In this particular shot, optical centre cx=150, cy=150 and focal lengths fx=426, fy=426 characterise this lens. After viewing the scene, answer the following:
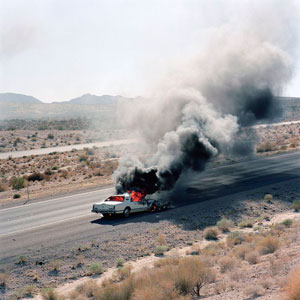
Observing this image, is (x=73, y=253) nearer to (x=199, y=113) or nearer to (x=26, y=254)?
(x=26, y=254)

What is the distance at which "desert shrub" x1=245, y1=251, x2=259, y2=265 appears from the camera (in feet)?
47.1

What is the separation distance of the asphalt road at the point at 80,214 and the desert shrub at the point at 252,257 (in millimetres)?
7458

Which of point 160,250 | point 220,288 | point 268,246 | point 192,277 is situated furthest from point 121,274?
point 268,246

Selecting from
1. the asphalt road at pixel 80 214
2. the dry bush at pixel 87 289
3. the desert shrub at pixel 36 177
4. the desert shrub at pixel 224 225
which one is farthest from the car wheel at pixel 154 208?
the desert shrub at pixel 36 177

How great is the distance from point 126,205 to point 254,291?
13550mm

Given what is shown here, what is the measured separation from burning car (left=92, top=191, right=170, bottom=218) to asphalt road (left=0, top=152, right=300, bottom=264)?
1.66 feet

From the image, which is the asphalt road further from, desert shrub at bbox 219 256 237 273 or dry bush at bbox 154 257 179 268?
desert shrub at bbox 219 256 237 273

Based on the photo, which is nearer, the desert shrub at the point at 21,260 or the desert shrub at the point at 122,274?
the desert shrub at the point at 122,274

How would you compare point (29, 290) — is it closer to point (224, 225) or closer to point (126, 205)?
point (126, 205)

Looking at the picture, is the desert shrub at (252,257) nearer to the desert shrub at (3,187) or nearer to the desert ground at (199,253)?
the desert ground at (199,253)

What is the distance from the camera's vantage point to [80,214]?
24922 mm

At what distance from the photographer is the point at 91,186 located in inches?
1407

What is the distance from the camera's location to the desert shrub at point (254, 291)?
10.0m

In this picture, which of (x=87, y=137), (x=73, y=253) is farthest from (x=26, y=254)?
(x=87, y=137)
